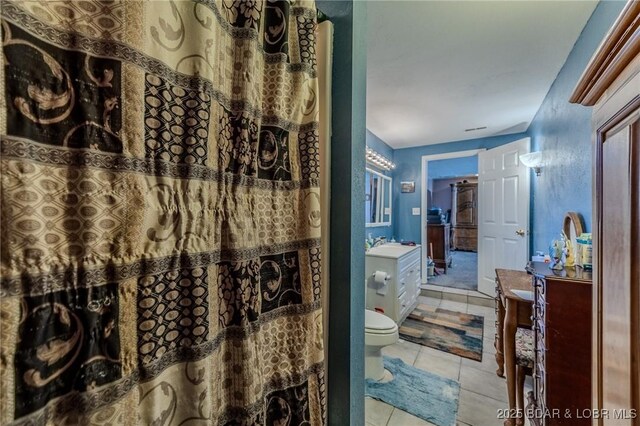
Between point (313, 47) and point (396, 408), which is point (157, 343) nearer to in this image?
point (313, 47)

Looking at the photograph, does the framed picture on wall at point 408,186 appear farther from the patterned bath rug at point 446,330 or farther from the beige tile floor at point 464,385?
the beige tile floor at point 464,385

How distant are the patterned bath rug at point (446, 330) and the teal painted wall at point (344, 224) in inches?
74.1

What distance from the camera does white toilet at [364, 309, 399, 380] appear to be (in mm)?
1751

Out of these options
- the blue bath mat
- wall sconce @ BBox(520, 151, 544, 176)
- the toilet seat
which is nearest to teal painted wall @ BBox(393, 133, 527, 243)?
wall sconce @ BBox(520, 151, 544, 176)

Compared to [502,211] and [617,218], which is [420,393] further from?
[502,211]

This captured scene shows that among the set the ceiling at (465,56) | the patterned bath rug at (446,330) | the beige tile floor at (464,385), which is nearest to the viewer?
the ceiling at (465,56)

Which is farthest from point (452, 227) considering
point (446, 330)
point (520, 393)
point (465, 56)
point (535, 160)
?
point (520, 393)

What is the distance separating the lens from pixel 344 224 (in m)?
0.85

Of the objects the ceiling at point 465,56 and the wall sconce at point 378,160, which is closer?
the ceiling at point 465,56

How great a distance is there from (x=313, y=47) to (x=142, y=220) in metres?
0.68

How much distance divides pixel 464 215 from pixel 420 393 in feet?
20.3

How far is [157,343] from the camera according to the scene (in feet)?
1.50

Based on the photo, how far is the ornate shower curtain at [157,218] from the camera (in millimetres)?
341

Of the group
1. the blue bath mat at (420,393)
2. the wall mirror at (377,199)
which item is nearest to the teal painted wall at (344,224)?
the blue bath mat at (420,393)
